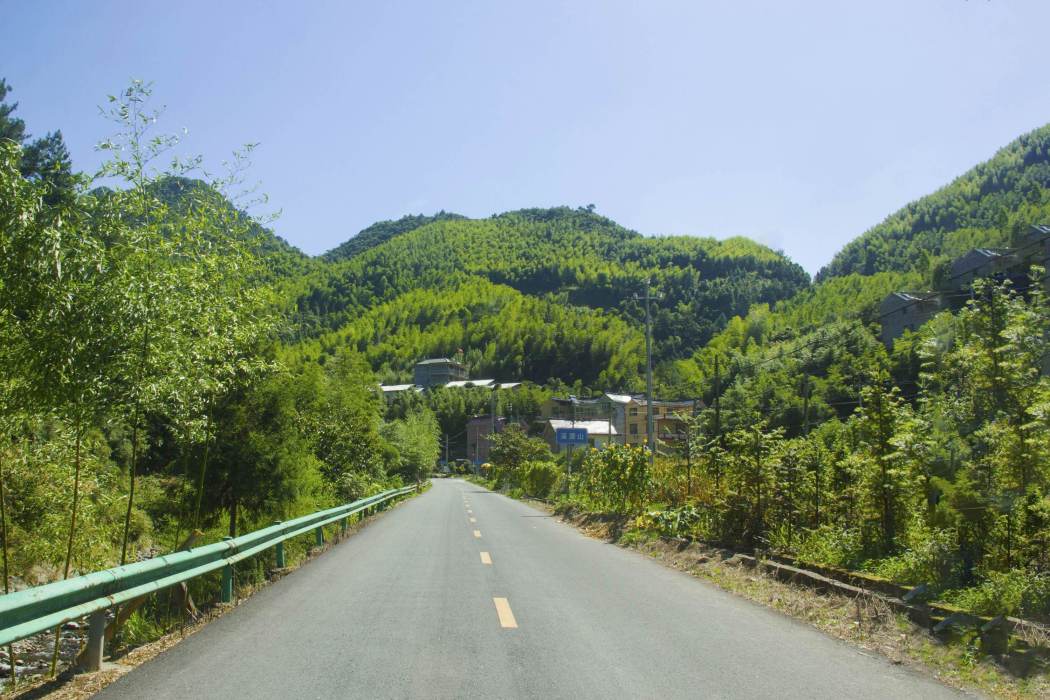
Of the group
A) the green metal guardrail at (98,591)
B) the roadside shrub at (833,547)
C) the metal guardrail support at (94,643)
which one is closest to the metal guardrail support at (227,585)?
the green metal guardrail at (98,591)

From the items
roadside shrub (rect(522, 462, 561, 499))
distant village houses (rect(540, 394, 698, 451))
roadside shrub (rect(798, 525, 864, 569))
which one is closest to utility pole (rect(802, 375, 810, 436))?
roadside shrub (rect(798, 525, 864, 569))

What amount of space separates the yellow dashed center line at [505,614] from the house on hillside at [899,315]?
7865 centimetres

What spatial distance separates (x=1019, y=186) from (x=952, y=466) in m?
192

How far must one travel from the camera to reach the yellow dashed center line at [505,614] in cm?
746

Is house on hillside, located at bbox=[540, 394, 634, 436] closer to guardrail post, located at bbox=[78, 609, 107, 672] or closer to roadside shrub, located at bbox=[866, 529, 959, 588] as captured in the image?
roadside shrub, located at bbox=[866, 529, 959, 588]

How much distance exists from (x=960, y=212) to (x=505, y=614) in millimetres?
190384

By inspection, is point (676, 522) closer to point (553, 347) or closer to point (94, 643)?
point (94, 643)

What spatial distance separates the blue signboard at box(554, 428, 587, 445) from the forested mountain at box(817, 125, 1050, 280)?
11050 cm

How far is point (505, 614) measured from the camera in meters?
8.04

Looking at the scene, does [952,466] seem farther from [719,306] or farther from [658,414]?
[719,306]

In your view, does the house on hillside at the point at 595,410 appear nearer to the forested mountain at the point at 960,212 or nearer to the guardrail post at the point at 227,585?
the forested mountain at the point at 960,212

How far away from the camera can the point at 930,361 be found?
1105 centimetres

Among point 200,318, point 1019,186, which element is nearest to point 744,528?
point 200,318

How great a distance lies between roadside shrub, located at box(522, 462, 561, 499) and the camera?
146ft
